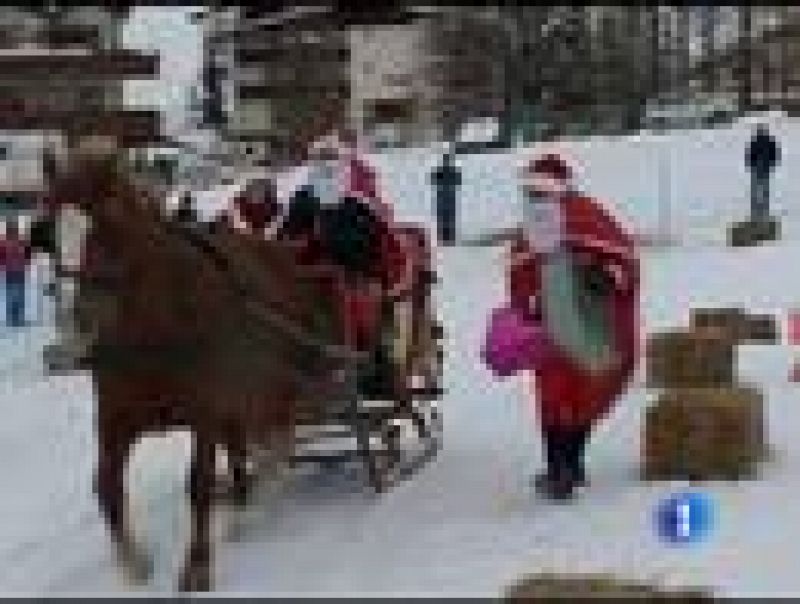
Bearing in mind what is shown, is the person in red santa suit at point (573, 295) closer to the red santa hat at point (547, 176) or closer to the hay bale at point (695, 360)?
the red santa hat at point (547, 176)

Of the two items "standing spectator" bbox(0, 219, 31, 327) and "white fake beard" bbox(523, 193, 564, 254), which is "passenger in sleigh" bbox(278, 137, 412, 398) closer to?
"white fake beard" bbox(523, 193, 564, 254)

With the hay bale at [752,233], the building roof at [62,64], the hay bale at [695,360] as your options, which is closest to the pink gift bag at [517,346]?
the hay bale at [695,360]

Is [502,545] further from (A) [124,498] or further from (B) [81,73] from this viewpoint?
(B) [81,73]

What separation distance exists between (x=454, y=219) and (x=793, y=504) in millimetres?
18826

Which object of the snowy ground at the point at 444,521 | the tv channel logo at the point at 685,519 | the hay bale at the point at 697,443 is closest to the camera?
the snowy ground at the point at 444,521

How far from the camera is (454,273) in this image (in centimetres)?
2386

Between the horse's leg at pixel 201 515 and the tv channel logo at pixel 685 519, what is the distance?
1.65 meters

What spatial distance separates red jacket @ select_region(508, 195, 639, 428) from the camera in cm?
908

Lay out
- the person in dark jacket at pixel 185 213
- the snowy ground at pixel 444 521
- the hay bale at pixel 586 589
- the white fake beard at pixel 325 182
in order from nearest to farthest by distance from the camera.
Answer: the hay bale at pixel 586 589 → the snowy ground at pixel 444 521 → the person in dark jacket at pixel 185 213 → the white fake beard at pixel 325 182

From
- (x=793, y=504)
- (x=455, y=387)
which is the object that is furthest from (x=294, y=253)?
(x=455, y=387)

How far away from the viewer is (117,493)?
8.05 m

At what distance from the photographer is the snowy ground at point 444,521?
26.2 ft

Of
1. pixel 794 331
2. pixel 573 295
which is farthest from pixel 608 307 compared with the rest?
pixel 794 331

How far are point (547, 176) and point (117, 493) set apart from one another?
87.6 inches
